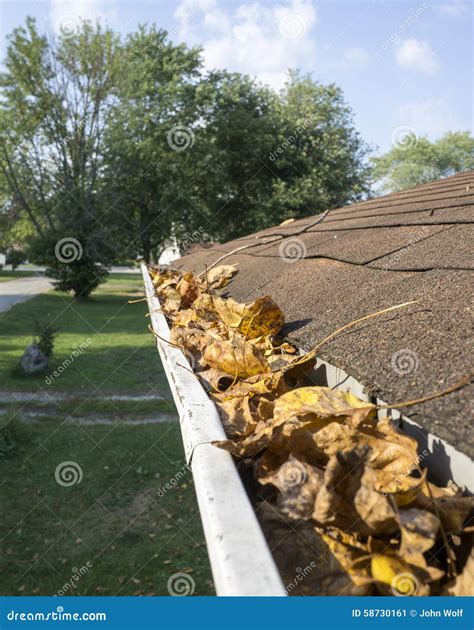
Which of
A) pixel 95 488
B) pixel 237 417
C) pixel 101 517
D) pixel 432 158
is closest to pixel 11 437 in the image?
pixel 95 488

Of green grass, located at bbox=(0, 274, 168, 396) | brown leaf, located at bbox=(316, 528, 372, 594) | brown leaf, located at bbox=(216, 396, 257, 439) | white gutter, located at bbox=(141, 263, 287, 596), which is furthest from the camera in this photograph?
green grass, located at bbox=(0, 274, 168, 396)

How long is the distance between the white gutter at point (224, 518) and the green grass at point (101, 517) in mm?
3593

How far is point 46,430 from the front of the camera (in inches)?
304

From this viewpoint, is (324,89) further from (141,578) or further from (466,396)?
(466,396)

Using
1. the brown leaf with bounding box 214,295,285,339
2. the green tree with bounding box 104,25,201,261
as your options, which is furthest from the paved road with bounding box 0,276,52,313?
the brown leaf with bounding box 214,295,285,339

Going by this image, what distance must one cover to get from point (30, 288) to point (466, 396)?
30.0m

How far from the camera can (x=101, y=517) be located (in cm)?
545

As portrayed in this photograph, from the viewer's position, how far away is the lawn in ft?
15.0

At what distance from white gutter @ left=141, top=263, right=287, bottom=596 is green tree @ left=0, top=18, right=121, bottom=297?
23790 millimetres

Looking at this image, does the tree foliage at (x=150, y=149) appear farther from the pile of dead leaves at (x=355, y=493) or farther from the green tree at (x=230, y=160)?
the pile of dead leaves at (x=355, y=493)

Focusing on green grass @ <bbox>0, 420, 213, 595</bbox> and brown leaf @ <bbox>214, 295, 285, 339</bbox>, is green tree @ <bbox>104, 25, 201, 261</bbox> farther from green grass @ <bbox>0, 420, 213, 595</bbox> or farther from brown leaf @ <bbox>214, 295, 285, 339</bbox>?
brown leaf @ <bbox>214, 295, 285, 339</bbox>

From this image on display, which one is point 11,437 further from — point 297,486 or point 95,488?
point 297,486

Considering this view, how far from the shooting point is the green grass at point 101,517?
4492 millimetres

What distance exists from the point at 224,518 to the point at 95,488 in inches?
223
